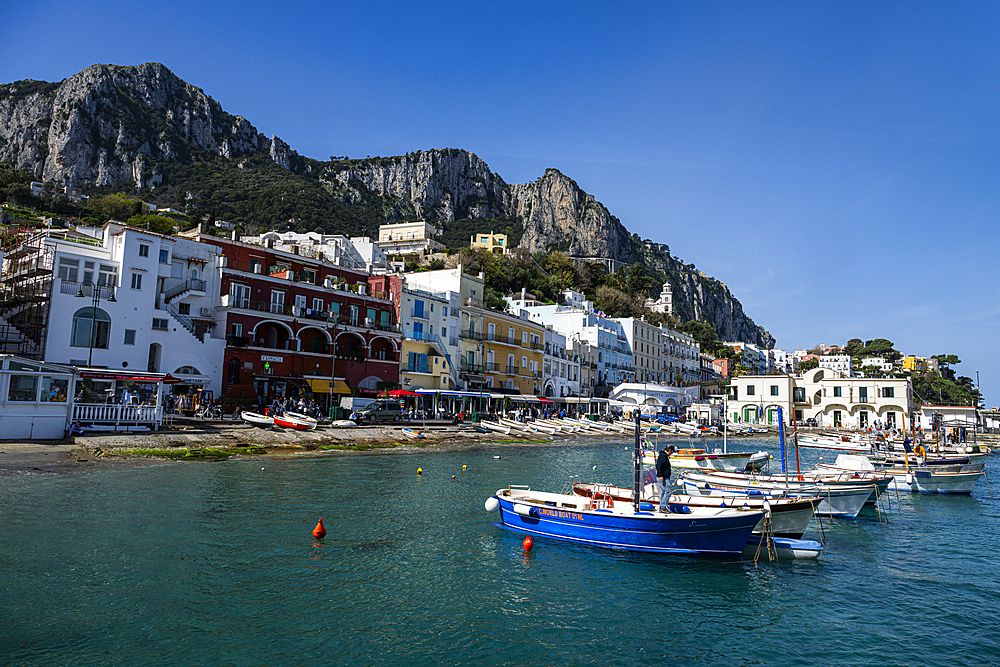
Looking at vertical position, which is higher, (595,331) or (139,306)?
(595,331)

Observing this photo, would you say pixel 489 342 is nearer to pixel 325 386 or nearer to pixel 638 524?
pixel 325 386

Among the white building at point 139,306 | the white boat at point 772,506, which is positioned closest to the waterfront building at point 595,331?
the white building at point 139,306

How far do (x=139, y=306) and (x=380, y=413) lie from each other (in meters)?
17.4

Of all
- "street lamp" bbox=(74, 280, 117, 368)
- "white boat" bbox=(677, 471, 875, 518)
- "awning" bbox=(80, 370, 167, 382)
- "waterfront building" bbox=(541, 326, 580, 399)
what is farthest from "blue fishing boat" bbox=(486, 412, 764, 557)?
"waterfront building" bbox=(541, 326, 580, 399)

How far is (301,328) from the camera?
4616cm

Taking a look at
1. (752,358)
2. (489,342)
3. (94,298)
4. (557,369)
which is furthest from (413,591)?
(752,358)

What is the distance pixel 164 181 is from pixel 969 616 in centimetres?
15507

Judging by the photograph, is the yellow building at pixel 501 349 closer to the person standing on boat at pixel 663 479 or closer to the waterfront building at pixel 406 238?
the person standing on boat at pixel 663 479

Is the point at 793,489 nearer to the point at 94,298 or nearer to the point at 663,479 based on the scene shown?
the point at 663,479

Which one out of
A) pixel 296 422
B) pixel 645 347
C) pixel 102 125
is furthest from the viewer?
pixel 102 125

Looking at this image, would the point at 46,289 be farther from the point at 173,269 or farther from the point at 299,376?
the point at 299,376

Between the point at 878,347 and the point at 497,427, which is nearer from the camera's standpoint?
the point at 497,427

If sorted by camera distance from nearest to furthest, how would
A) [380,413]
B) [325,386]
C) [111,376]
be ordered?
[111,376] < [380,413] < [325,386]

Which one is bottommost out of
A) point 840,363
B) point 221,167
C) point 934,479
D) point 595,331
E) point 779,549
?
point 779,549
